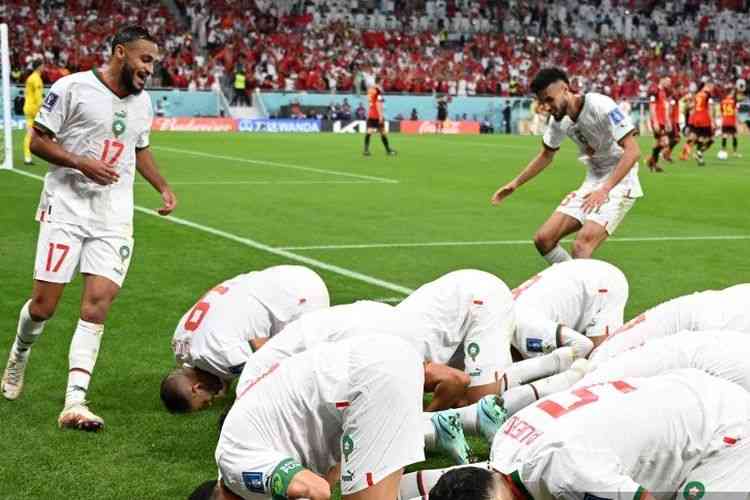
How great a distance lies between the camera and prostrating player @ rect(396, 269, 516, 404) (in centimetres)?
592

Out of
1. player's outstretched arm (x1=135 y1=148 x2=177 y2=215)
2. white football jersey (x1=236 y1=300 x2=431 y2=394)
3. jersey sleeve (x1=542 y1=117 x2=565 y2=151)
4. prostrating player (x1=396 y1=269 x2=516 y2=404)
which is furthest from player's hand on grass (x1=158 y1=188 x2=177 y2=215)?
jersey sleeve (x1=542 y1=117 x2=565 y2=151)

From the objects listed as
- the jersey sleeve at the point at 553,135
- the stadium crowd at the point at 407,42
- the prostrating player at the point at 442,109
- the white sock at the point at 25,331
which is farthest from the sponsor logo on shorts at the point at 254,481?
the prostrating player at the point at 442,109

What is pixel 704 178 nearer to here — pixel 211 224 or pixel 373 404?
pixel 211 224

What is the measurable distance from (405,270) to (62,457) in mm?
5934

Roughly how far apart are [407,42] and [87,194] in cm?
4794

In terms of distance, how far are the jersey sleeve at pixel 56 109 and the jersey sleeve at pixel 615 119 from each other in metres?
4.74

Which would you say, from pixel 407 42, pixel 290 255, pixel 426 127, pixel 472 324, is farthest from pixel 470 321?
pixel 407 42

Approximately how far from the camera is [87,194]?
6.40 meters

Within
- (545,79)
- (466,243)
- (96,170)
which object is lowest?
(466,243)

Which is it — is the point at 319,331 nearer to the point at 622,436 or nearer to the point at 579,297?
the point at 622,436

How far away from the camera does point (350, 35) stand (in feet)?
170

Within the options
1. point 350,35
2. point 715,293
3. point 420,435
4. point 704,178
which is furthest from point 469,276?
point 350,35

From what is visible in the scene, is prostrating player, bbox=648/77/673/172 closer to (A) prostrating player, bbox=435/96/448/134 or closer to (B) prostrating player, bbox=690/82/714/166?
(B) prostrating player, bbox=690/82/714/166

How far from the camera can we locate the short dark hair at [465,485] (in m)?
3.45
